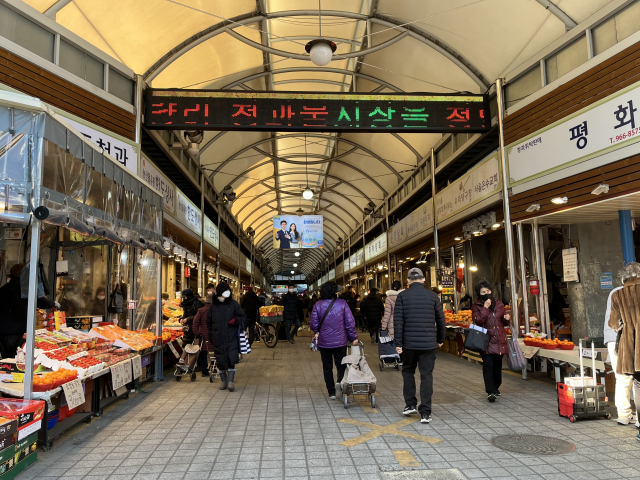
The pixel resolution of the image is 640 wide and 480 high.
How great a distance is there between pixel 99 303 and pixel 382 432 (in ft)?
19.6

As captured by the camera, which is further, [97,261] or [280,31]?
[280,31]

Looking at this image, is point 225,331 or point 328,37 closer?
point 225,331

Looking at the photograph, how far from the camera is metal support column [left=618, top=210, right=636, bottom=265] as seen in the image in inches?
264

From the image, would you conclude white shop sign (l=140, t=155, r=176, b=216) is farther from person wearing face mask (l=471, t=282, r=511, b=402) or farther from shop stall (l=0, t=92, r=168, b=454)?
person wearing face mask (l=471, t=282, r=511, b=402)

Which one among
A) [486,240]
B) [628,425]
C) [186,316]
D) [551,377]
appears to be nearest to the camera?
[628,425]

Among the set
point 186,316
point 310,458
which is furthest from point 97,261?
point 310,458

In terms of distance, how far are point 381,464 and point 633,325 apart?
108 inches

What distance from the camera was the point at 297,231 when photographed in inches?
813

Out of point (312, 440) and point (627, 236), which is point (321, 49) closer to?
point (627, 236)

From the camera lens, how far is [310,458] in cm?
401

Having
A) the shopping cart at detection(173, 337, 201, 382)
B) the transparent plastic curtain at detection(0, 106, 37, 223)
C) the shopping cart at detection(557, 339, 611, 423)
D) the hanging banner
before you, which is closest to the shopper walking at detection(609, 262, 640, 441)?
the shopping cart at detection(557, 339, 611, 423)

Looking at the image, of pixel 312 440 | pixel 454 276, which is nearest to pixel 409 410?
pixel 312 440

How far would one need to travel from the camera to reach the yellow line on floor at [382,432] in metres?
4.44

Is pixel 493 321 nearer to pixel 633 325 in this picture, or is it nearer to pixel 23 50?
pixel 633 325
